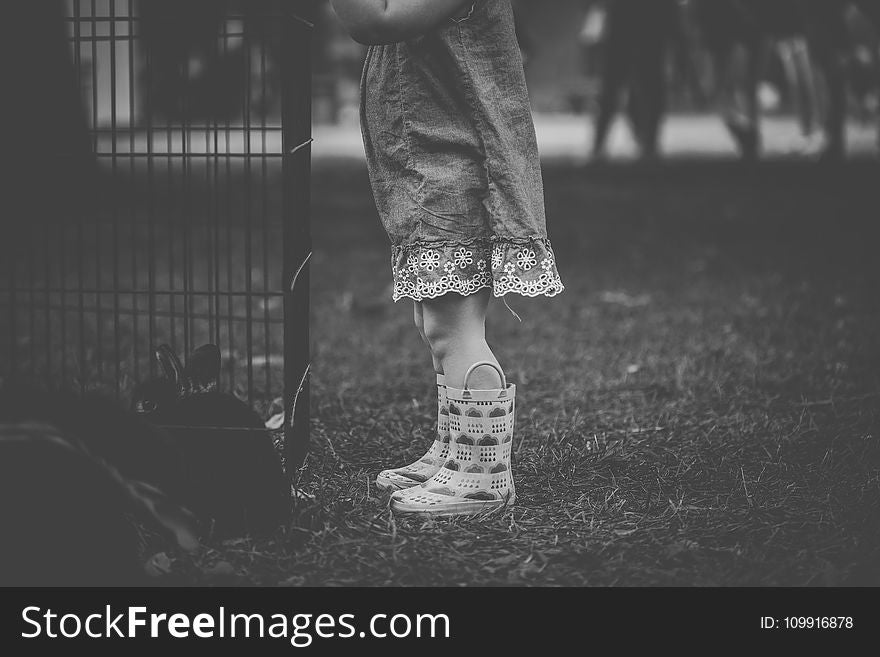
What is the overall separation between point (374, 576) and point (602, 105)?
12304 millimetres

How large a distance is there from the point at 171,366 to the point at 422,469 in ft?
2.10

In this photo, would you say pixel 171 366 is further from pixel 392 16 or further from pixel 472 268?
pixel 392 16

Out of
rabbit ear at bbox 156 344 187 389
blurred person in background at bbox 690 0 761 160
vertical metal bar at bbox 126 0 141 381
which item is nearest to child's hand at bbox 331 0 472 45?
vertical metal bar at bbox 126 0 141 381

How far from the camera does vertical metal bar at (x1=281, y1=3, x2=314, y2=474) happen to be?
2.43 m

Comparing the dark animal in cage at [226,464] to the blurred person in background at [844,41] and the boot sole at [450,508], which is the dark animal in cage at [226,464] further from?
the blurred person in background at [844,41]

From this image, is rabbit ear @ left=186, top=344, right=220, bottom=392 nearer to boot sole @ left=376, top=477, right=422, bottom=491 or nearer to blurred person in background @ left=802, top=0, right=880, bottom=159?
boot sole @ left=376, top=477, right=422, bottom=491

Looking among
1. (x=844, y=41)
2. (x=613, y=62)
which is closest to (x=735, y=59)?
(x=613, y=62)

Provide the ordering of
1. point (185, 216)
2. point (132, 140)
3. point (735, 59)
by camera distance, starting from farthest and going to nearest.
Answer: point (735, 59)
point (132, 140)
point (185, 216)

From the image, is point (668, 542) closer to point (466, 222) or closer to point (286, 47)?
point (466, 222)

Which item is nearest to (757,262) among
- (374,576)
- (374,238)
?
(374,238)

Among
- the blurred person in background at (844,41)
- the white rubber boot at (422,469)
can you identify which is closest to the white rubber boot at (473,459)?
the white rubber boot at (422,469)

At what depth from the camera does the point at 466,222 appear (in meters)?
2.34

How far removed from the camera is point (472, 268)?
236cm

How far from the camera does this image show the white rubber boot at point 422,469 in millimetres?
2641
